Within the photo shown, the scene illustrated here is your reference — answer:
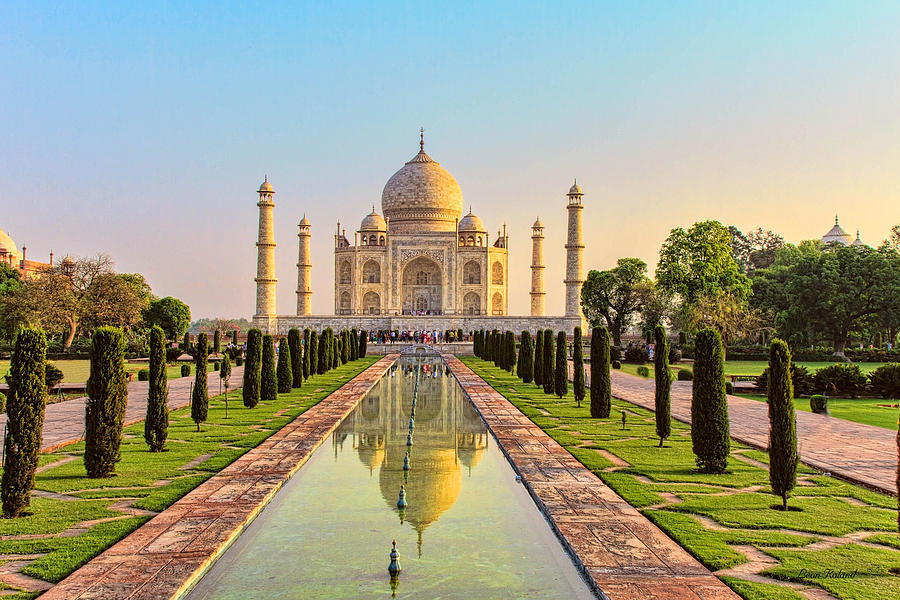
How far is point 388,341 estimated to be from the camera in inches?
1598

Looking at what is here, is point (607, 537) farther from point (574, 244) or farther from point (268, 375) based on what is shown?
point (574, 244)

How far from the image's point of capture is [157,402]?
8.73m

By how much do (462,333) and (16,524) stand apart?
36209 millimetres

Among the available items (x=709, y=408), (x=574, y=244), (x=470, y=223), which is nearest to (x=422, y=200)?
(x=470, y=223)

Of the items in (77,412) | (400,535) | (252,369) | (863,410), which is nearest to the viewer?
(400,535)

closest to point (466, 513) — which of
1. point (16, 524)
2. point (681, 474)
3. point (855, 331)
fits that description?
point (681, 474)

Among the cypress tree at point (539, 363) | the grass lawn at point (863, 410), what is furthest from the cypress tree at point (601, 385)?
the cypress tree at point (539, 363)

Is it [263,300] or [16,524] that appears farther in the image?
[263,300]

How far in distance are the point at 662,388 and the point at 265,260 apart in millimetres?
33760

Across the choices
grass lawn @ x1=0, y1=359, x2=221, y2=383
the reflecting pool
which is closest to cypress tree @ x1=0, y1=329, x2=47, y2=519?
the reflecting pool

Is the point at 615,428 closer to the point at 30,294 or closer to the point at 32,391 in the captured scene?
the point at 32,391

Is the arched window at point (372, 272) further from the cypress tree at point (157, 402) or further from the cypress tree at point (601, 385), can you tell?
the cypress tree at point (157, 402)

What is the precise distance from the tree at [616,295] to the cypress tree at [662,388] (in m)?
34.0

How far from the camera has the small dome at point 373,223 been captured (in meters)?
49.1
